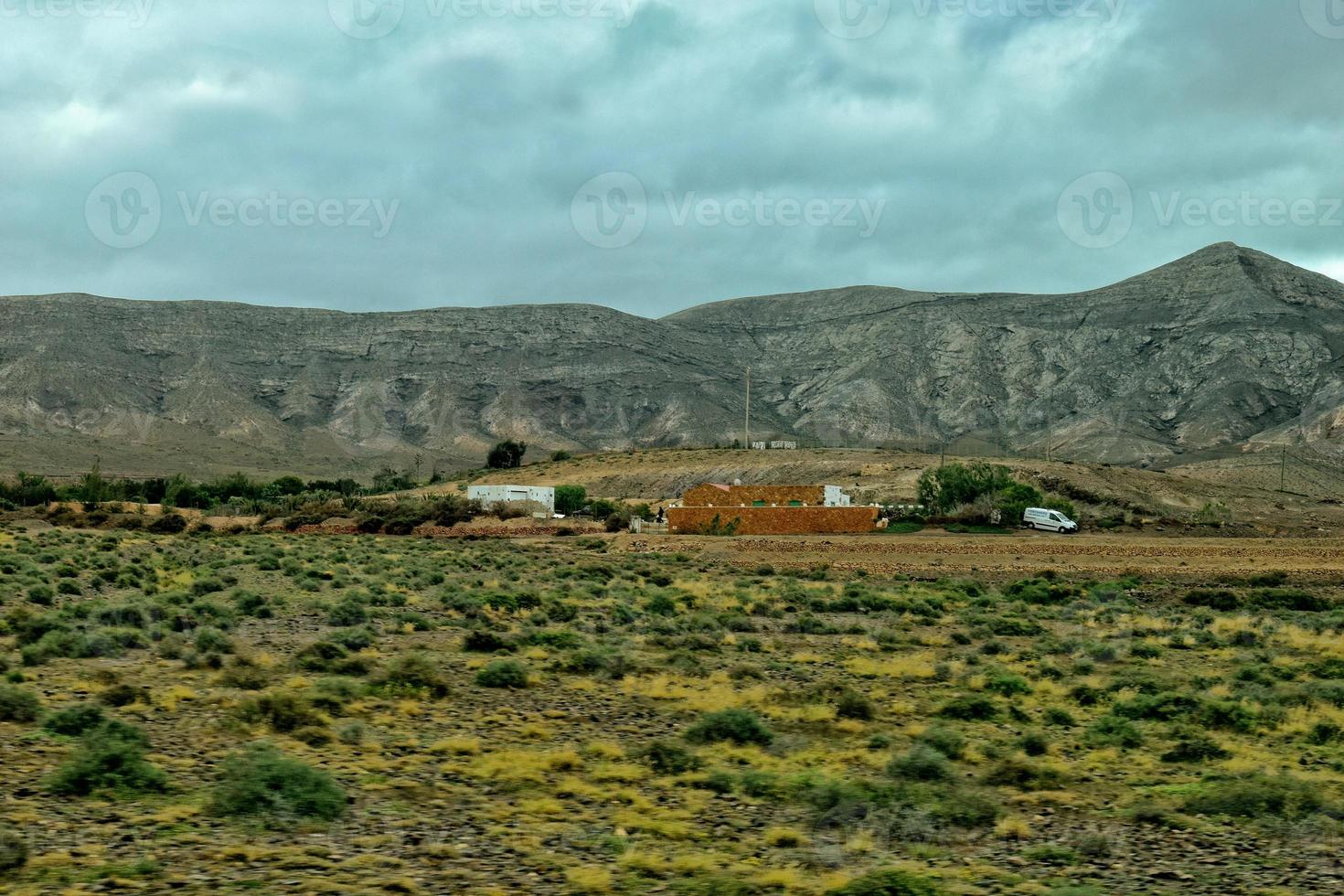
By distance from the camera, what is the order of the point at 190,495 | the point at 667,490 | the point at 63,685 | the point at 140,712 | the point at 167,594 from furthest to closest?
the point at 667,490
the point at 190,495
the point at 167,594
the point at 63,685
the point at 140,712

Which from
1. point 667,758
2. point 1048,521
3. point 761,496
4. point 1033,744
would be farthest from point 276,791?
point 761,496

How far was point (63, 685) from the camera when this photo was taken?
45.7 feet

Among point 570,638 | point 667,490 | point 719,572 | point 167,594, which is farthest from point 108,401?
point 570,638

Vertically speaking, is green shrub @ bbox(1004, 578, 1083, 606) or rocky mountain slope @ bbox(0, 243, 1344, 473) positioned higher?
rocky mountain slope @ bbox(0, 243, 1344, 473)

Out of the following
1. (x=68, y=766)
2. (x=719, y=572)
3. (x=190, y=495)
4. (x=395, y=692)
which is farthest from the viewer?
(x=190, y=495)

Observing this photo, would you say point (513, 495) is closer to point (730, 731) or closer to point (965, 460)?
point (965, 460)

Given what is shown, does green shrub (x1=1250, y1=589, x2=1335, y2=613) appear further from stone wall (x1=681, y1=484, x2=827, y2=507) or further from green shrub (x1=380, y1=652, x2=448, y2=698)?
stone wall (x1=681, y1=484, x2=827, y2=507)

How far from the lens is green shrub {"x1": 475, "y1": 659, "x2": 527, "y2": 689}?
1609cm

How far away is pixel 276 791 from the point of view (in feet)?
30.6

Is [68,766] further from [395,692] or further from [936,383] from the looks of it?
[936,383]

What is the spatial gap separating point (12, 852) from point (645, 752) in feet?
20.9

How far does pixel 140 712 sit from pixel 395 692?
326 cm

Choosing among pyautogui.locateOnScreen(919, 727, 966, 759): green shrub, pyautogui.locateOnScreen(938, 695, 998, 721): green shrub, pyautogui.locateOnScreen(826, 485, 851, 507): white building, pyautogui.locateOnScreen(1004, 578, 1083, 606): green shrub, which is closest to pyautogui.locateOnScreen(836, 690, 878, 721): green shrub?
pyautogui.locateOnScreen(938, 695, 998, 721): green shrub

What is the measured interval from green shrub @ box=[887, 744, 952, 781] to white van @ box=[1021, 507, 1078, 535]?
177 ft
